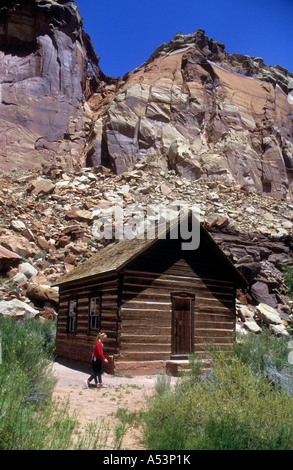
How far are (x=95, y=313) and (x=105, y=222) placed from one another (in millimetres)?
18822

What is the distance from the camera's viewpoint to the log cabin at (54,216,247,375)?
12.1 metres

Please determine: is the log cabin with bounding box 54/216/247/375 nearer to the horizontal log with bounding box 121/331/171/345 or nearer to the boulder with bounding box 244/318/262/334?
the horizontal log with bounding box 121/331/171/345

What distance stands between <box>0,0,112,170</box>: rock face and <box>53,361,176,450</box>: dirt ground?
3423 centimetres

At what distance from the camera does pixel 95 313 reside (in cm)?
1370

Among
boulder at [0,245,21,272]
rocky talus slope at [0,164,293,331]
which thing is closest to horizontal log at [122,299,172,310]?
rocky talus slope at [0,164,293,331]

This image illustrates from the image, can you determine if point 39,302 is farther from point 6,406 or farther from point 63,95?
point 63,95

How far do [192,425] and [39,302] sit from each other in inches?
690

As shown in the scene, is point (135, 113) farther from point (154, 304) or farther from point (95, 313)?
point (154, 304)

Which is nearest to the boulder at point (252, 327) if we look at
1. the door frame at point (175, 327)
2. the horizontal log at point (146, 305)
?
the door frame at point (175, 327)

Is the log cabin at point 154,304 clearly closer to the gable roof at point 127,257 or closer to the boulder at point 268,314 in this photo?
the gable roof at point 127,257

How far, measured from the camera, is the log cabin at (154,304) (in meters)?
12.1

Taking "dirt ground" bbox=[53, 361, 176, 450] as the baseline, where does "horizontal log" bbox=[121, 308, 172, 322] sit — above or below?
above

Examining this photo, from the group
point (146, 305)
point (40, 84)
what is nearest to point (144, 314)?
point (146, 305)

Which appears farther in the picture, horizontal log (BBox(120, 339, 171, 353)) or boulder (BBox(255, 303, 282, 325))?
boulder (BBox(255, 303, 282, 325))
